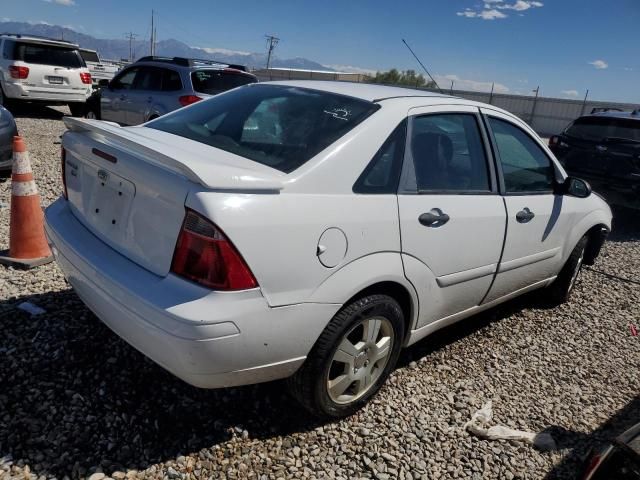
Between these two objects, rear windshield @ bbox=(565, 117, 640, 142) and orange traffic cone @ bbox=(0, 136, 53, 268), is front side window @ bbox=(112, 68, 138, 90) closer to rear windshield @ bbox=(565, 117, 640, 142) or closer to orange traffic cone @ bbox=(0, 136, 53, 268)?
orange traffic cone @ bbox=(0, 136, 53, 268)

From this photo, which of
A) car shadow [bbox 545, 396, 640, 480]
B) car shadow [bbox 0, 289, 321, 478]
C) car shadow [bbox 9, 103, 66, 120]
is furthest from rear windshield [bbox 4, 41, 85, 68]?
car shadow [bbox 545, 396, 640, 480]

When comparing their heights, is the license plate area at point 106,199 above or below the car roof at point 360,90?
below

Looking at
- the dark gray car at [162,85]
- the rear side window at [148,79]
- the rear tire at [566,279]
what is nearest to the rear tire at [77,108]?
the dark gray car at [162,85]

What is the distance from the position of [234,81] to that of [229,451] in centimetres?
760

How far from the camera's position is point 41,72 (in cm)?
1229

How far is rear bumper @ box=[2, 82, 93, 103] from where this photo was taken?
1206 cm

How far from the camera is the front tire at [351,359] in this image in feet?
7.69

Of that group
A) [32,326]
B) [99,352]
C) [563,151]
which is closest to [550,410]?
[99,352]

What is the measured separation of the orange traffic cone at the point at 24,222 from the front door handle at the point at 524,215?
11.5 ft

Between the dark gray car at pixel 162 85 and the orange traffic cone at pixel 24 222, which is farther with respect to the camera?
the dark gray car at pixel 162 85

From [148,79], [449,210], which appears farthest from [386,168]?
[148,79]

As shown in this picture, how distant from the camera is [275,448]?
2432 mm

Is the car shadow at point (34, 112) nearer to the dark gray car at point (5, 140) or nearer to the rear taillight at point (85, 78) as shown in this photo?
the rear taillight at point (85, 78)

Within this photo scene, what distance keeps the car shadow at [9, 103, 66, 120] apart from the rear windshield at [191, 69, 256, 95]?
690cm
